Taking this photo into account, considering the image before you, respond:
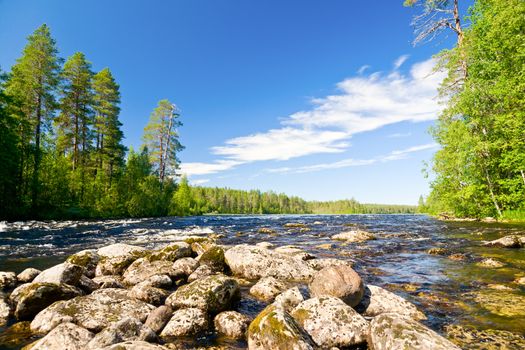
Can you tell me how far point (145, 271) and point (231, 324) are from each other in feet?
15.2

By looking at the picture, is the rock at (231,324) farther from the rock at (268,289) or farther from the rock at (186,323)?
the rock at (268,289)

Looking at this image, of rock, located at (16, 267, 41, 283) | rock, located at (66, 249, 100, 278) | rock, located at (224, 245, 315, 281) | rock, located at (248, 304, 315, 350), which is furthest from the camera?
rock, located at (66, 249, 100, 278)

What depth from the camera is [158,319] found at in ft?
16.9

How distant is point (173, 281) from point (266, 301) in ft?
10.5

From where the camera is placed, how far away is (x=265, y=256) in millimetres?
8883

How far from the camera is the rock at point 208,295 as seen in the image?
5734 millimetres

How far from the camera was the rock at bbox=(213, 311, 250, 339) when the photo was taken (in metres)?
4.94

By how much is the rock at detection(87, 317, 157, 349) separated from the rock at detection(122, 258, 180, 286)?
12.6 feet

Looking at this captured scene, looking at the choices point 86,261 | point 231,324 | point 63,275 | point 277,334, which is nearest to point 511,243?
point 277,334

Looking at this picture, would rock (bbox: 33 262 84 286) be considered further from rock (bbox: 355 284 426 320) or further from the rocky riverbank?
rock (bbox: 355 284 426 320)

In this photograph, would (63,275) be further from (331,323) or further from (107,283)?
(331,323)

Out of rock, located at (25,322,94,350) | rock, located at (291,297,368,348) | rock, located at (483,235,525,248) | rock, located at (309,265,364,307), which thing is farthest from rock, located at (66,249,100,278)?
rock, located at (483,235,525,248)

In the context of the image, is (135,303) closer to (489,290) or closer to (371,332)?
(371,332)

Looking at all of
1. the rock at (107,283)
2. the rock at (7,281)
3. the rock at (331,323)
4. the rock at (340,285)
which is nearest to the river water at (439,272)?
the rock at (340,285)
